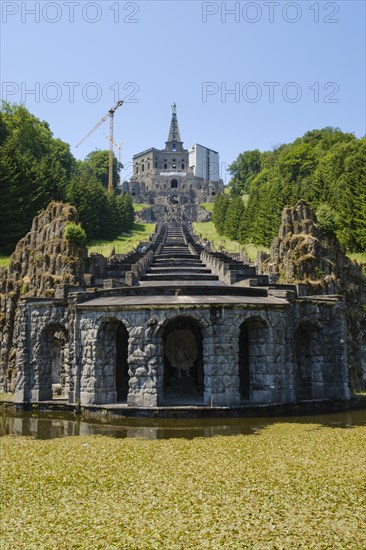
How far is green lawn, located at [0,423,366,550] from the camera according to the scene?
32.2ft

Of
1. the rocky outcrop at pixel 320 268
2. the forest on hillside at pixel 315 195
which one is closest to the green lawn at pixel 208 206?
the forest on hillside at pixel 315 195

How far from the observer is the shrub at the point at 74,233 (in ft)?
129

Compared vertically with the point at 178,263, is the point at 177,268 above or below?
below

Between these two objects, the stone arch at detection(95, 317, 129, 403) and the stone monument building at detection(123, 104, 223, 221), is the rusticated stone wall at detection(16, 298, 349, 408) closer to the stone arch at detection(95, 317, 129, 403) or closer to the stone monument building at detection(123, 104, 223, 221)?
the stone arch at detection(95, 317, 129, 403)

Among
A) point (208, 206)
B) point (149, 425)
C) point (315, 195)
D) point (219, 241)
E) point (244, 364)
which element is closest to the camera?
point (149, 425)

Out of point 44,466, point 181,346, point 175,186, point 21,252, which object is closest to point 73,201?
point 21,252

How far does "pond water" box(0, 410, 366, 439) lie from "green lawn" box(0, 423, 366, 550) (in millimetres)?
1775

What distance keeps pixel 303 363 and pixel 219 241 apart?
59.8 m

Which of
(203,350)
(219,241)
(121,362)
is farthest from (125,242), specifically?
(203,350)

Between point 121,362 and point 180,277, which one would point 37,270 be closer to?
point 180,277

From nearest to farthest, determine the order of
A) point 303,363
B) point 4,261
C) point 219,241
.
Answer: point 303,363 → point 4,261 → point 219,241

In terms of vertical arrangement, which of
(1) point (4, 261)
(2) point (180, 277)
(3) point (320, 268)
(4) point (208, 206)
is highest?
(4) point (208, 206)

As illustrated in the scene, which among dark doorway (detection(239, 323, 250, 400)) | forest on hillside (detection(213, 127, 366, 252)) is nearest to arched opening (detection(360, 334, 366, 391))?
forest on hillside (detection(213, 127, 366, 252))

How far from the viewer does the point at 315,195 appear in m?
70.6
